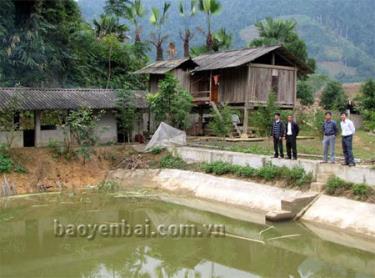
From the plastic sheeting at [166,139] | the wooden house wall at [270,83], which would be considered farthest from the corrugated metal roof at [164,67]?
the plastic sheeting at [166,139]

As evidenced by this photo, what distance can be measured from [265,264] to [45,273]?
504 centimetres

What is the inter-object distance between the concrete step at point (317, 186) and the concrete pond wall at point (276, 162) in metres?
0.26

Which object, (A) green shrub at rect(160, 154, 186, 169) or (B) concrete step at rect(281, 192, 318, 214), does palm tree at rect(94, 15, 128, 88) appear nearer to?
(A) green shrub at rect(160, 154, 186, 169)

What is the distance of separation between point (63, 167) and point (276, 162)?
9.13m

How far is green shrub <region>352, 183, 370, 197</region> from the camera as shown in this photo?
14492 mm

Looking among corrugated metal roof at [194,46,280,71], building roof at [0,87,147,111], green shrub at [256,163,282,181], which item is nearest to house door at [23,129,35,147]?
building roof at [0,87,147,111]

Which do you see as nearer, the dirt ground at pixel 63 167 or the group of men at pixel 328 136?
the group of men at pixel 328 136

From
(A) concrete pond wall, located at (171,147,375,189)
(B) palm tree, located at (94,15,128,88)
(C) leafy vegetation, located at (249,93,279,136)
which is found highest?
(B) palm tree, located at (94,15,128,88)

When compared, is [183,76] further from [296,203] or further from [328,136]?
[296,203]

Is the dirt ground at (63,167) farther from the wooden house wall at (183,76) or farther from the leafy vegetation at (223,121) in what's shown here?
the wooden house wall at (183,76)

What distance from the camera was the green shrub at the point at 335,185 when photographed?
15.2 metres

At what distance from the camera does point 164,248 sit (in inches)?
518

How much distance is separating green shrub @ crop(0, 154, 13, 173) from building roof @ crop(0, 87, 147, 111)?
226 centimetres

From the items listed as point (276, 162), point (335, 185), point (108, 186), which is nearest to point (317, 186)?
point (335, 185)
